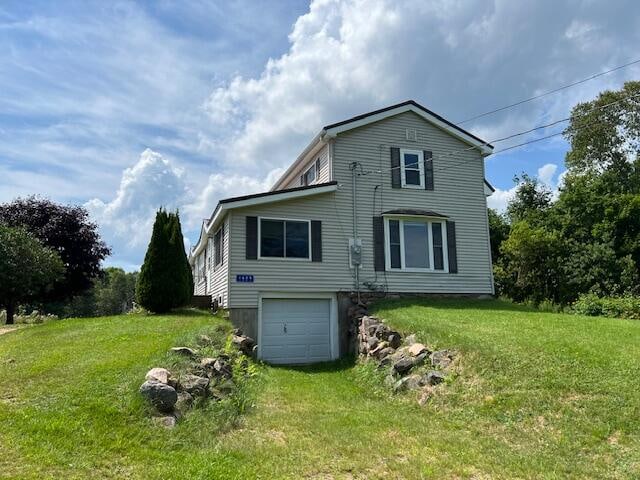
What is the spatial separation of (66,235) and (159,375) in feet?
72.9

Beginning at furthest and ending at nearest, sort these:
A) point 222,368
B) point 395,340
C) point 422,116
→ 1. point 422,116
2. point 395,340
3. point 222,368

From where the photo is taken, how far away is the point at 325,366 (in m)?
13.4

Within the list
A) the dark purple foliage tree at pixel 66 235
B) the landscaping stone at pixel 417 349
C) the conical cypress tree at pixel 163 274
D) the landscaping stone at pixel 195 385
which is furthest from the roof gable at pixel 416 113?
the dark purple foliage tree at pixel 66 235

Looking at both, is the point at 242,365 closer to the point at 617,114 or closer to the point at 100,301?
the point at 617,114

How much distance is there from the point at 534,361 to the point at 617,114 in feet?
90.3

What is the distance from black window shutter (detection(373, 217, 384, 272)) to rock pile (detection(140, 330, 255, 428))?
668 centimetres

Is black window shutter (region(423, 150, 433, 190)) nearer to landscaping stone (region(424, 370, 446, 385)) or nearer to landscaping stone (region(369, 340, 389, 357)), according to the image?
landscaping stone (region(369, 340, 389, 357))

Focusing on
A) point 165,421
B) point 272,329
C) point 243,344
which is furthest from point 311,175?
point 165,421

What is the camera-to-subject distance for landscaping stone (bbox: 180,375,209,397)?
7250 millimetres

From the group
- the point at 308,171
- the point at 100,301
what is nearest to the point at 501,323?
the point at 308,171

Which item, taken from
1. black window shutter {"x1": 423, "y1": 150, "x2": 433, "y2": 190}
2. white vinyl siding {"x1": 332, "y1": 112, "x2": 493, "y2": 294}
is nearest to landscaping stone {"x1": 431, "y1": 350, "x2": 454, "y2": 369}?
white vinyl siding {"x1": 332, "y1": 112, "x2": 493, "y2": 294}

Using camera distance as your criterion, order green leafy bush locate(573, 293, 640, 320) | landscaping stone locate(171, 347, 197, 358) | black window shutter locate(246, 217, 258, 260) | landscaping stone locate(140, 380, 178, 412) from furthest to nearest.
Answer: green leafy bush locate(573, 293, 640, 320) → black window shutter locate(246, 217, 258, 260) → landscaping stone locate(171, 347, 197, 358) → landscaping stone locate(140, 380, 178, 412)

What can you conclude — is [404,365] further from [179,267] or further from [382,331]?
[179,267]

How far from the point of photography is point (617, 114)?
2981 cm
